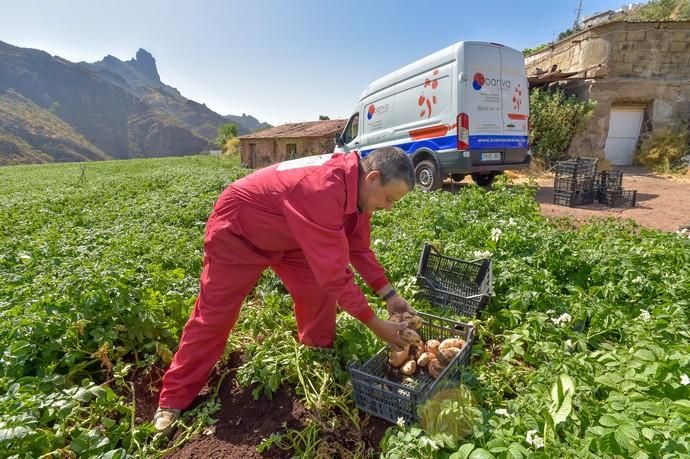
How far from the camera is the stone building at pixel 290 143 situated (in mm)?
26656

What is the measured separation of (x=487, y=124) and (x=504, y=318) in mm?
6494

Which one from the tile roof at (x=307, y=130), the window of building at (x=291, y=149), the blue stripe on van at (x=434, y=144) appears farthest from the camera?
the window of building at (x=291, y=149)

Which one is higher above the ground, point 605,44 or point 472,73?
point 605,44

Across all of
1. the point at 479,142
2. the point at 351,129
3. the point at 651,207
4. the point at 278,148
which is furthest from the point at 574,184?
the point at 278,148

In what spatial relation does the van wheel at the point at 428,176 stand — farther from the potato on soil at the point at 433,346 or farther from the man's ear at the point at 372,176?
the man's ear at the point at 372,176

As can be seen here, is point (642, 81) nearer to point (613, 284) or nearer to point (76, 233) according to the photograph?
point (613, 284)

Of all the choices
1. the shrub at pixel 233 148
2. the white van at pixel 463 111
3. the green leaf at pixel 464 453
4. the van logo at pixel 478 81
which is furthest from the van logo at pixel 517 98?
the shrub at pixel 233 148

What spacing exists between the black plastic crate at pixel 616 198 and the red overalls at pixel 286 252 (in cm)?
795

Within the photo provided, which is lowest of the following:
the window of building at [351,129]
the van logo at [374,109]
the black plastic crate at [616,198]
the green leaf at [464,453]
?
the black plastic crate at [616,198]

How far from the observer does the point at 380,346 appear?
2688 millimetres

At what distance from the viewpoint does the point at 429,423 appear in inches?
72.9

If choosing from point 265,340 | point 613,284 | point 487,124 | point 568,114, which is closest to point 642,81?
point 568,114

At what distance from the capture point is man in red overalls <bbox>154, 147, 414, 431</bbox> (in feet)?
6.64

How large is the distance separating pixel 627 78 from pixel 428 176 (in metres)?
9.63
